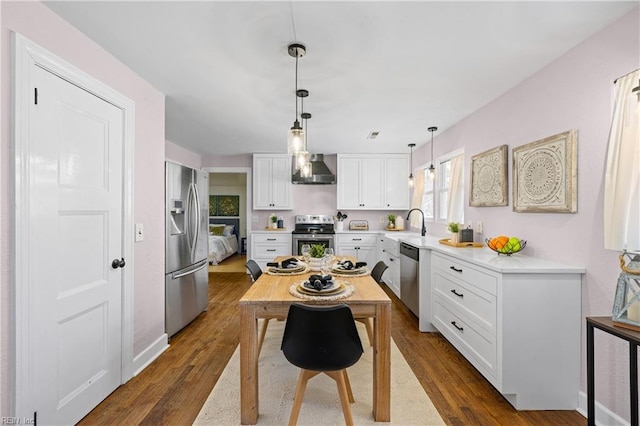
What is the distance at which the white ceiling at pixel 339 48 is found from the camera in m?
1.61

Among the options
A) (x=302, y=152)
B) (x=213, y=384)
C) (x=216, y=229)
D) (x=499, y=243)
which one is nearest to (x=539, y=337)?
(x=499, y=243)

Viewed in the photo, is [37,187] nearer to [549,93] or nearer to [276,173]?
[549,93]

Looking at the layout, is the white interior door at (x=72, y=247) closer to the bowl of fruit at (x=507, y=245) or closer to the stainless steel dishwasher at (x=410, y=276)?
the stainless steel dishwasher at (x=410, y=276)

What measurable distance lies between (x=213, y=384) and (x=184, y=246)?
1.51 metres

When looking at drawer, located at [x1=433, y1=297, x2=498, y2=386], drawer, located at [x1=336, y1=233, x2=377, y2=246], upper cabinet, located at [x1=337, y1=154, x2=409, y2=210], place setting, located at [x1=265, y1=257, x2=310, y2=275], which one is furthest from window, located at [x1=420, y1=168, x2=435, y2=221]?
place setting, located at [x1=265, y1=257, x2=310, y2=275]

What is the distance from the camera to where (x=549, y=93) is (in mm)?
2207

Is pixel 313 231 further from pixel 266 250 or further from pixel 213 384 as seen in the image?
pixel 213 384

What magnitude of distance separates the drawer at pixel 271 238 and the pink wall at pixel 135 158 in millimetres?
2653

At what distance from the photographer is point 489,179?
297 cm

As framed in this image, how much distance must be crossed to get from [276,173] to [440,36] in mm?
4119

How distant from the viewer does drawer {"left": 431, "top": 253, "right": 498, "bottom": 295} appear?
203 cm

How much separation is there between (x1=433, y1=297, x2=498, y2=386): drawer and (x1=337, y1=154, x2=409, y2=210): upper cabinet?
9.06 ft

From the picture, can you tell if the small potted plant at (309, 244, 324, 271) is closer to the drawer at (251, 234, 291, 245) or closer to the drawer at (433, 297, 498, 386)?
the drawer at (433, 297, 498, 386)

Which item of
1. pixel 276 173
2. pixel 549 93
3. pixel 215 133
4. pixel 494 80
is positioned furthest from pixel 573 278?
pixel 276 173
